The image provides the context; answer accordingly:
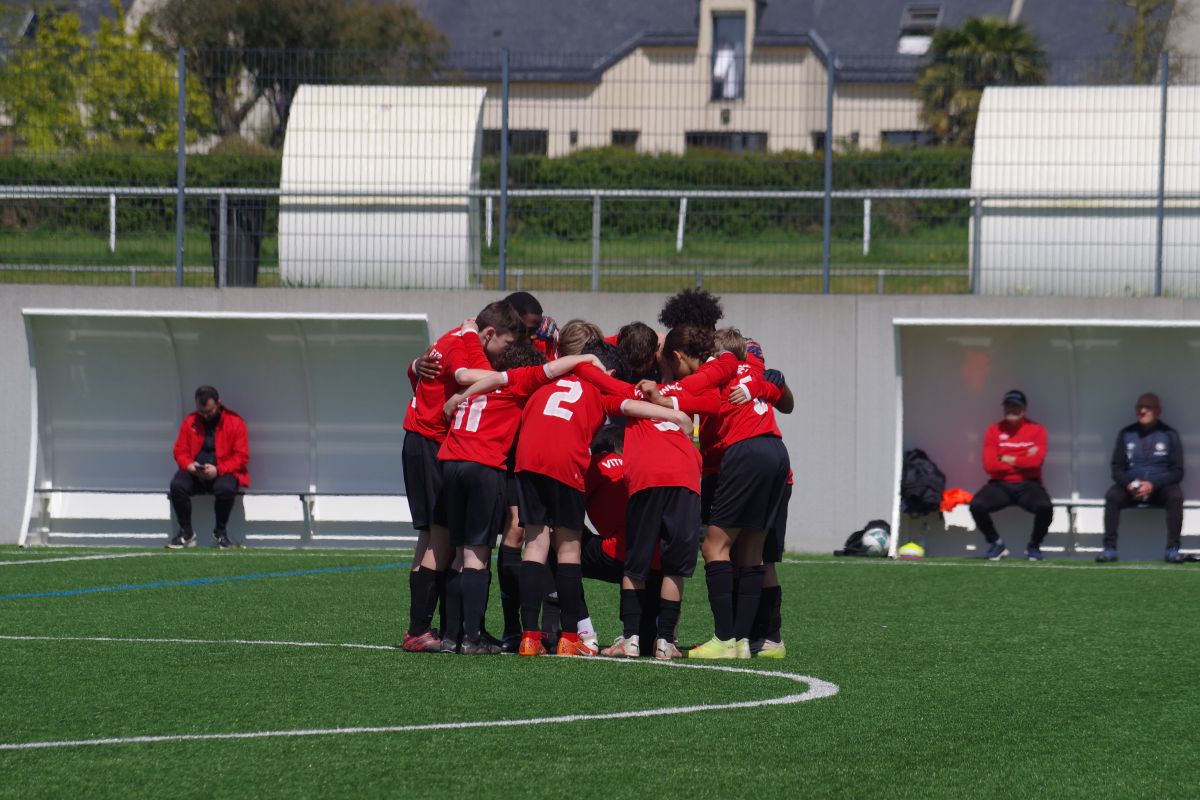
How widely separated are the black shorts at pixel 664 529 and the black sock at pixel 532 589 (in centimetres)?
39

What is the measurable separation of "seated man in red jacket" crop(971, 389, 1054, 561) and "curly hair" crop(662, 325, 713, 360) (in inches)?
276

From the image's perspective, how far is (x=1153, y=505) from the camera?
1375cm

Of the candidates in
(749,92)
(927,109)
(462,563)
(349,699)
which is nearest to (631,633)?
(462,563)

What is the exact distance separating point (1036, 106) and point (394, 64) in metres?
5.90

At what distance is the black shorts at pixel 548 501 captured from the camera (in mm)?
7273

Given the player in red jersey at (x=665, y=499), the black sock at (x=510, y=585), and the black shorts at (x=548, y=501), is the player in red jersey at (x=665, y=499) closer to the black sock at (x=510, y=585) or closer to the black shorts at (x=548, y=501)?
the black shorts at (x=548, y=501)

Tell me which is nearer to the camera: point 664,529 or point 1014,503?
point 664,529

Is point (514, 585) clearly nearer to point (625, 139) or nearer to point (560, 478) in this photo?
point (560, 478)

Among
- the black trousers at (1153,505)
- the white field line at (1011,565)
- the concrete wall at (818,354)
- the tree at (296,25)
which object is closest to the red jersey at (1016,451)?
the concrete wall at (818,354)

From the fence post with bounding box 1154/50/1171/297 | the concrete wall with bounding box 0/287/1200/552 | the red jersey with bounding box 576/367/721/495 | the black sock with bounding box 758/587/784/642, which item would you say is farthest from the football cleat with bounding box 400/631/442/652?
the fence post with bounding box 1154/50/1171/297

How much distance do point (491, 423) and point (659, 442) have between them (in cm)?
76

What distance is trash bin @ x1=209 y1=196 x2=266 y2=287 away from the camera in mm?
14797

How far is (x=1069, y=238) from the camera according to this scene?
560 inches

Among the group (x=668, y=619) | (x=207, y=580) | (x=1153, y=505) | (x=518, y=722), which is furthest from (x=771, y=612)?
(x=1153, y=505)
